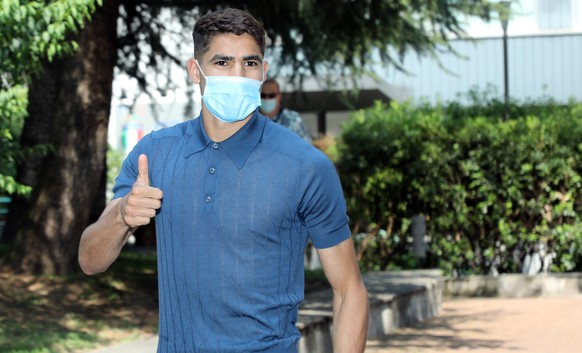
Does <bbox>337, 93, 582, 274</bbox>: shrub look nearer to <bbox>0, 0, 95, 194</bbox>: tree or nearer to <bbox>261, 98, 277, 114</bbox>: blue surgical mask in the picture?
<bbox>261, 98, 277, 114</bbox>: blue surgical mask

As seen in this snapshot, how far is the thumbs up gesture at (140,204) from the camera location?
115 inches

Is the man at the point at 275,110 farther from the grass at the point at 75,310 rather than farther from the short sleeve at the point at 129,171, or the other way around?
the short sleeve at the point at 129,171

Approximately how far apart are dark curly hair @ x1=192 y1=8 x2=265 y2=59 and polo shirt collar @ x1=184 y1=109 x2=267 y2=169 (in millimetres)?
223

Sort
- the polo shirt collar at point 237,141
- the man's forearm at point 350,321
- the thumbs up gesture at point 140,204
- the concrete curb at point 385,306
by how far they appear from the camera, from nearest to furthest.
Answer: the thumbs up gesture at point 140,204, the polo shirt collar at point 237,141, the man's forearm at point 350,321, the concrete curb at point 385,306

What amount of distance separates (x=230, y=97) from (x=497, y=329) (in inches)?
305

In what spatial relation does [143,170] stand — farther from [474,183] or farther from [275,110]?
[474,183]

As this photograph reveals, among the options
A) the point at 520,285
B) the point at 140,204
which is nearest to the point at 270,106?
the point at 140,204

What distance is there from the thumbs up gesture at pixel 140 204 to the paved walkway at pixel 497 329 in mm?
6356

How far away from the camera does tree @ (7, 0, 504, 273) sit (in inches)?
412

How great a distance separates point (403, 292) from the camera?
35.5ft

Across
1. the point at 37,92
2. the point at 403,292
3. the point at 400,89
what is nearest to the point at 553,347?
the point at 403,292

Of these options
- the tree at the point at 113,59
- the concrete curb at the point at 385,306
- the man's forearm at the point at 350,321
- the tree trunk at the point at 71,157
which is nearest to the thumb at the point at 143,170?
the man's forearm at the point at 350,321

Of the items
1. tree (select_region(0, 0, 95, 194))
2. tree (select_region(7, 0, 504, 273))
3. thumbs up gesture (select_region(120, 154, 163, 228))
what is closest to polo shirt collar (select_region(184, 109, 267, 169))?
thumbs up gesture (select_region(120, 154, 163, 228))

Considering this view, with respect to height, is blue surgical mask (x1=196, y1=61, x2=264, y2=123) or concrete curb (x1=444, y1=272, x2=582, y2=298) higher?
blue surgical mask (x1=196, y1=61, x2=264, y2=123)
